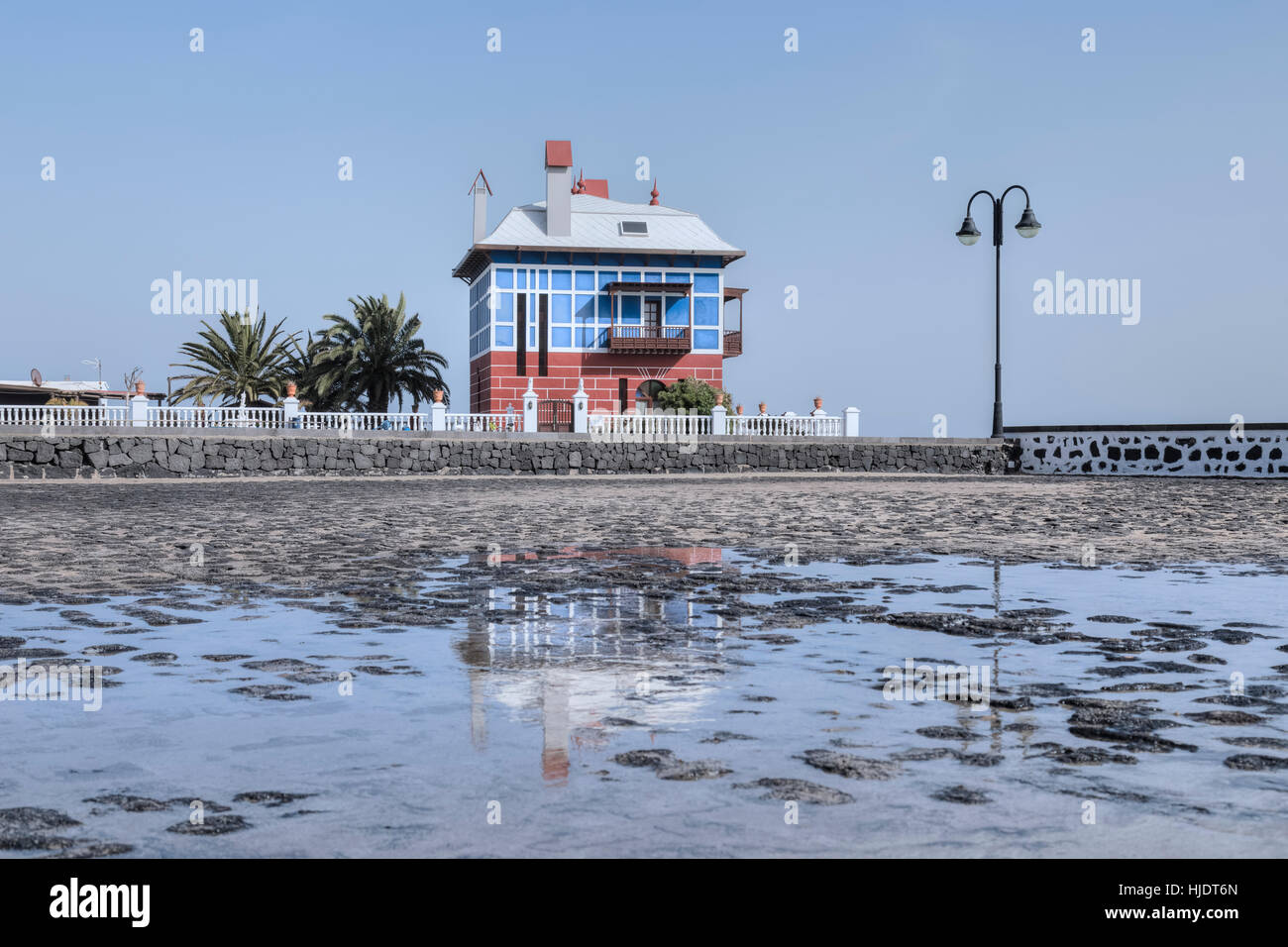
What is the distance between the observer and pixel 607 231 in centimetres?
4628

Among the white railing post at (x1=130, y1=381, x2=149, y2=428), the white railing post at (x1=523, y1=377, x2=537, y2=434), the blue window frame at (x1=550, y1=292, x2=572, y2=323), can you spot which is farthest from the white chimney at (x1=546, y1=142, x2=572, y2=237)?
the white railing post at (x1=130, y1=381, x2=149, y2=428)

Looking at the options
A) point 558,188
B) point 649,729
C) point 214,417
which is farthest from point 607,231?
point 649,729

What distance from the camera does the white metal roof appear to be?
147 ft

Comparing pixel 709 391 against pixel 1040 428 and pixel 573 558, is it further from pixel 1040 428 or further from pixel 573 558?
pixel 573 558

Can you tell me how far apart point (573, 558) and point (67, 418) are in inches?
954

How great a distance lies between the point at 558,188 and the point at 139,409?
70.7 ft

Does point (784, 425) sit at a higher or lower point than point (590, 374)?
lower

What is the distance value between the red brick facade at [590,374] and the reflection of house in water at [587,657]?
38.3 meters

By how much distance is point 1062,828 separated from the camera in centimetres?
233

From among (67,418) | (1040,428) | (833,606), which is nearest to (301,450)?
(67,418)

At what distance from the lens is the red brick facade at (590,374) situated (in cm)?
4462

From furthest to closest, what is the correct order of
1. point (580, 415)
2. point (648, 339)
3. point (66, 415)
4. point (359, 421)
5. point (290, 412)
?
point (648, 339) < point (580, 415) < point (359, 421) < point (290, 412) < point (66, 415)

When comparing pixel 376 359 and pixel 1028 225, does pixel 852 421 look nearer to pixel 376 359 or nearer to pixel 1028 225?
pixel 1028 225

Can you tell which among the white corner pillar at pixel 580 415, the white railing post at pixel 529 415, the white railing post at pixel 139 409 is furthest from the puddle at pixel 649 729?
the white corner pillar at pixel 580 415
